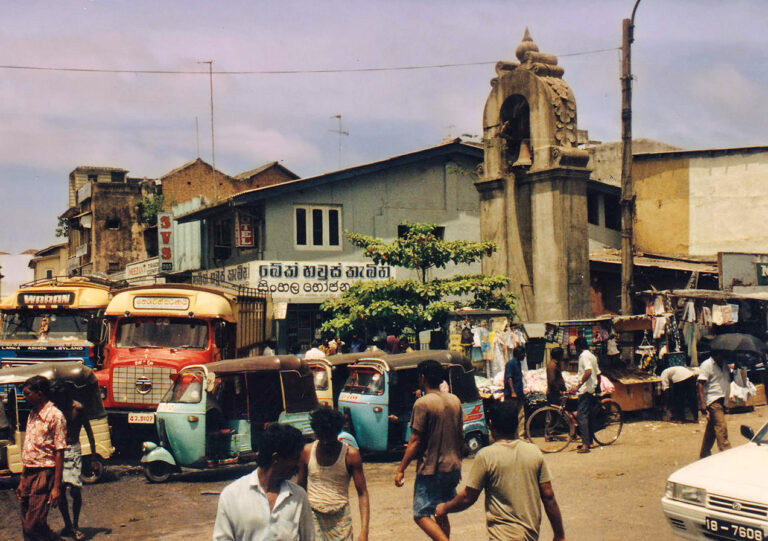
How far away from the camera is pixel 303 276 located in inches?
978

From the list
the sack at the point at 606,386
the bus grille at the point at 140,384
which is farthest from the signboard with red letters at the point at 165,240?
the sack at the point at 606,386

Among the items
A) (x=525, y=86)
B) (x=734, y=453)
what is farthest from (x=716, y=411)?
(x=525, y=86)

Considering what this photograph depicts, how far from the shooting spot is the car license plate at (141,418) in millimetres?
14164

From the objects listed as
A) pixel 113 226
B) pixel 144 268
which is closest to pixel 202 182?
pixel 113 226

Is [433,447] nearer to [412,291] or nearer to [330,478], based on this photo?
[330,478]

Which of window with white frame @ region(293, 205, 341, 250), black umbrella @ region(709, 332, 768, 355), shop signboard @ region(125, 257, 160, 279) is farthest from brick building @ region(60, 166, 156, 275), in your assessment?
black umbrella @ region(709, 332, 768, 355)

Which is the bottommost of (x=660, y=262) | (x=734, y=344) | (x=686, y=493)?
(x=686, y=493)

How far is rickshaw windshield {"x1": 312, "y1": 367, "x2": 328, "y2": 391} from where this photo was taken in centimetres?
1461

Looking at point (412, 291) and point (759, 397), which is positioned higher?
point (412, 291)

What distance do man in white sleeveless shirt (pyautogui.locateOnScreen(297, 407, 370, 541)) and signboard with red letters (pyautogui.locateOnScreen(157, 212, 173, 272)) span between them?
2625cm

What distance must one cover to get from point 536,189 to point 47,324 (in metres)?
11.5

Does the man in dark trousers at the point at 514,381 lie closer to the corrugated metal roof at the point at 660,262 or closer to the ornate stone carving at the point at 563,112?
the ornate stone carving at the point at 563,112

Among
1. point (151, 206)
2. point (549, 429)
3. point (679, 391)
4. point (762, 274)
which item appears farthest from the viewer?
point (151, 206)

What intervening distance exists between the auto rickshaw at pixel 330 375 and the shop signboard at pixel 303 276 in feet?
28.1
